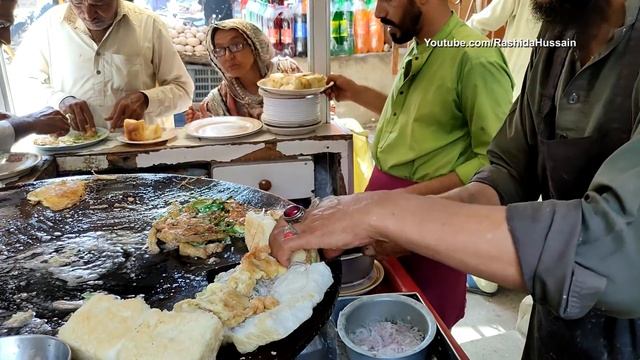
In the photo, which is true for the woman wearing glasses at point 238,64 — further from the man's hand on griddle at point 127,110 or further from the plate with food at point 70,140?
the plate with food at point 70,140

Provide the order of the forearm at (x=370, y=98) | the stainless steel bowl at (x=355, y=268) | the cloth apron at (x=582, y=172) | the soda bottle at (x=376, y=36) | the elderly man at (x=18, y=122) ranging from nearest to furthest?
the cloth apron at (x=582, y=172), the stainless steel bowl at (x=355, y=268), the elderly man at (x=18, y=122), the forearm at (x=370, y=98), the soda bottle at (x=376, y=36)

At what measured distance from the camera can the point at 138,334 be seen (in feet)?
3.42

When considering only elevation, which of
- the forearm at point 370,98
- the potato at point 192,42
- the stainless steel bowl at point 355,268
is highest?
the potato at point 192,42

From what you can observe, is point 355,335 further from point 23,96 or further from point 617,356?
point 23,96

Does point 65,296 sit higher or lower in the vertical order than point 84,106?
lower

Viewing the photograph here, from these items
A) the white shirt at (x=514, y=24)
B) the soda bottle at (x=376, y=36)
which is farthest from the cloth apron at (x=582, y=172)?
the soda bottle at (x=376, y=36)

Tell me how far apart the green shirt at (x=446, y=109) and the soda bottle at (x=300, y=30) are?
1.44 metres

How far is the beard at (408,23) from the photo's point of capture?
2.21m

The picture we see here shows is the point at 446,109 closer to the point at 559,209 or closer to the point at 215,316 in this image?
the point at 559,209

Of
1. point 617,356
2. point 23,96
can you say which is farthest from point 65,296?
point 23,96

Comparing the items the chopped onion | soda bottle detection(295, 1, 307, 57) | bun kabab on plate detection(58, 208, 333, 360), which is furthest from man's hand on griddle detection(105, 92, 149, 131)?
the chopped onion

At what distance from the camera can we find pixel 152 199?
5.79ft

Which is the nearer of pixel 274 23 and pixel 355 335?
pixel 355 335

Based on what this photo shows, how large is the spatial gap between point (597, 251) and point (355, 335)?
0.72m
